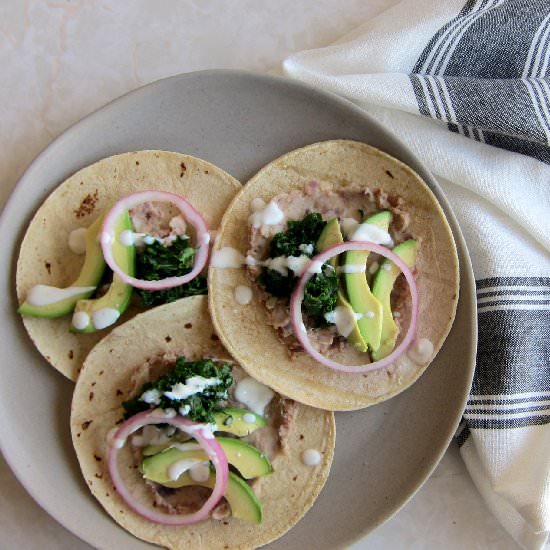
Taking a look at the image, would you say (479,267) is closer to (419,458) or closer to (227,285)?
(419,458)

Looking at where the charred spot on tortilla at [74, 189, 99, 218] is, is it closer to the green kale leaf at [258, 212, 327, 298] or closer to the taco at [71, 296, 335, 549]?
the taco at [71, 296, 335, 549]

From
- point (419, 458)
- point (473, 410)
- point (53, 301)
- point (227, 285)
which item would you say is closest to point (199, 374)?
point (227, 285)

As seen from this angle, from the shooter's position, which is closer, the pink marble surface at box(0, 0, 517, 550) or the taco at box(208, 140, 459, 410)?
the taco at box(208, 140, 459, 410)

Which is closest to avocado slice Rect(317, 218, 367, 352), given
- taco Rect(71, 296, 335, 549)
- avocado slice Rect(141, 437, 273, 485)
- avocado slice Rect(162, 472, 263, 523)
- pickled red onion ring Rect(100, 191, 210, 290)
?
taco Rect(71, 296, 335, 549)

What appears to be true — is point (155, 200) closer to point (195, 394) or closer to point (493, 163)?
point (195, 394)

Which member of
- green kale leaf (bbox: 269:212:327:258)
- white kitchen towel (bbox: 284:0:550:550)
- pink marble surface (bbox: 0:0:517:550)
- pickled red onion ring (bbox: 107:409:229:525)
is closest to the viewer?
pickled red onion ring (bbox: 107:409:229:525)

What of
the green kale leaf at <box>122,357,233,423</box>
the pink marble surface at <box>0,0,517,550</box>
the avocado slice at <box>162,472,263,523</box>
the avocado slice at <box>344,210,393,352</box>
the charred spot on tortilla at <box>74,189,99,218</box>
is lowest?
the avocado slice at <box>162,472,263,523</box>

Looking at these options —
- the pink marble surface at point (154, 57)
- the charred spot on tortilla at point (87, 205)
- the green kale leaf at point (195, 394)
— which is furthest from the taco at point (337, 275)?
the pink marble surface at point (154, 57)
